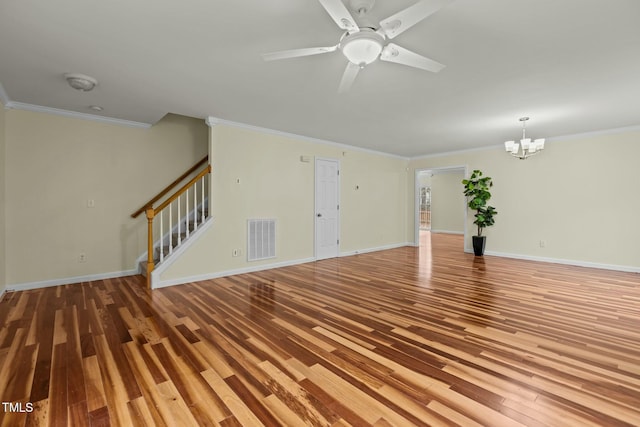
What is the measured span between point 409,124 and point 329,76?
2.37 meters

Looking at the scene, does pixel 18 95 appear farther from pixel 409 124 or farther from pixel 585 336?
pixel 585 336

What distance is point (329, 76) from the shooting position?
3078 millimetres

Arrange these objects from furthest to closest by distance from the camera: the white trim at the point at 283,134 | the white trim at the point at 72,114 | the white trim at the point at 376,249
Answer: the white trim at the point at 376,249 → the white trim at the point at 283,134 → the white trim at the point at 72,114

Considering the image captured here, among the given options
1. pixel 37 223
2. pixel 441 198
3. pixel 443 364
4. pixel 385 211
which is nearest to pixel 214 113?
pixel 37 223

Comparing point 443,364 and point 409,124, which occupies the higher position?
point 409,124

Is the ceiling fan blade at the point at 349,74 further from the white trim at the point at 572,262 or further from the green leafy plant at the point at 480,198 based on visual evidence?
the white trim at the point at 572,262

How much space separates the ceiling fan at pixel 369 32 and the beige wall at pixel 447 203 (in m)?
9.79

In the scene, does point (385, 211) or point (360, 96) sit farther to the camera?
point (385, 211)

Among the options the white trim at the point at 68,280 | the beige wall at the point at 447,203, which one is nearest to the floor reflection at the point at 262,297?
the white trim at the point at 68,280

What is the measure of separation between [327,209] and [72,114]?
451 centimetres

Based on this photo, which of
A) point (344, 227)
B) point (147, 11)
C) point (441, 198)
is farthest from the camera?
point (441, 198)

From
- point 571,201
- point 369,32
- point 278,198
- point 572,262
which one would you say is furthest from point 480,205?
point 369,32

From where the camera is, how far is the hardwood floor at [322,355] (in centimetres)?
163

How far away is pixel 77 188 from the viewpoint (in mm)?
4363
